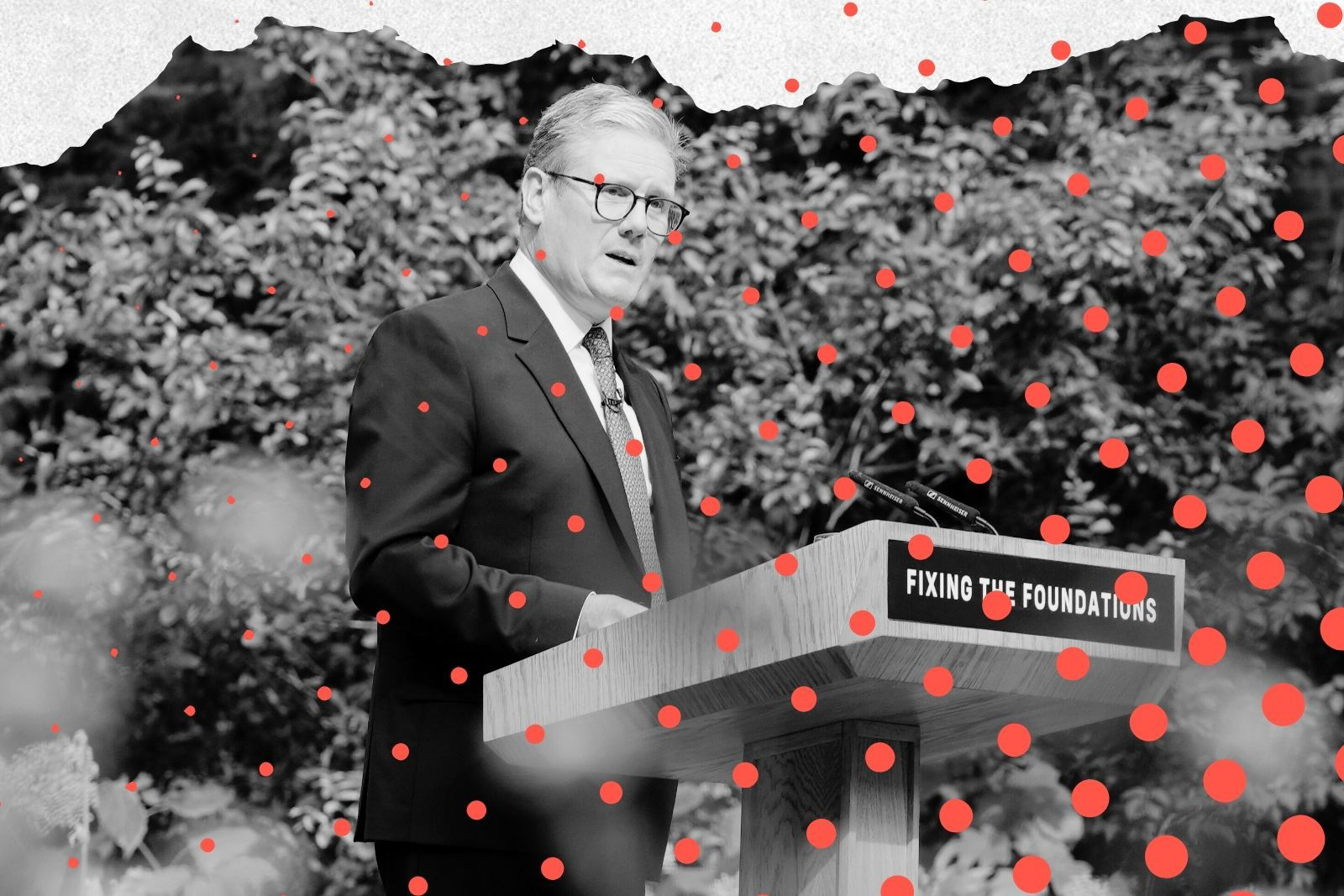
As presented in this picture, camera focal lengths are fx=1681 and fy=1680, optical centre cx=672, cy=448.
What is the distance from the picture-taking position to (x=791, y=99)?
168 inches

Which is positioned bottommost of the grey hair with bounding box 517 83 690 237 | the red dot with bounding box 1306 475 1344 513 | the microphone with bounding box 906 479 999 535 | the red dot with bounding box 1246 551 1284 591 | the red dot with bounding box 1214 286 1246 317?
the microphone with bounding box 906 479 999 535

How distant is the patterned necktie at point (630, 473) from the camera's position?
1612mm

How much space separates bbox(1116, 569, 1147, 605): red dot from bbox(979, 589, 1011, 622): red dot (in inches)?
3.5

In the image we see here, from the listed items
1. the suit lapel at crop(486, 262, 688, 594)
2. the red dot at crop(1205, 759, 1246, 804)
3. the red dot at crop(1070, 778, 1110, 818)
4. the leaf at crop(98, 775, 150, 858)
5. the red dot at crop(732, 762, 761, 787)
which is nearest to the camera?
the red dot at crop(732, 762, 761, 787)

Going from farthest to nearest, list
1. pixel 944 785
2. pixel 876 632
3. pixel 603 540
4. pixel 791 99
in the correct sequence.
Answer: pixel 791 99 → pixel 944 785 → pixel 603 540 → pixel 876 632

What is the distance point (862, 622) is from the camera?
901mm

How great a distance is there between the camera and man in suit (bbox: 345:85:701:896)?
4.74 feet

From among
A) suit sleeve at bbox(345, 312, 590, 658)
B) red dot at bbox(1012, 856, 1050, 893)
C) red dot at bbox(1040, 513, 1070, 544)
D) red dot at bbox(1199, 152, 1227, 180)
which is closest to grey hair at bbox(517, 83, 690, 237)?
suit sleeve at bbox(345, 312, 590, 658)

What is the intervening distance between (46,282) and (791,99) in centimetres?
193

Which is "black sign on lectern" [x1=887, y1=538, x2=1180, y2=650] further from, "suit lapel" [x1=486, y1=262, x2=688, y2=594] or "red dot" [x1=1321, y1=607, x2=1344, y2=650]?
"red dot" [x1=1321, y1=607, x2=1344, y2=650]

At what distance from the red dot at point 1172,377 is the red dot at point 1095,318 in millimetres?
188

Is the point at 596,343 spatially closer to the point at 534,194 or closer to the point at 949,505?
the point at 534,194

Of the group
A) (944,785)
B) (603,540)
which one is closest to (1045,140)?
(944,785)

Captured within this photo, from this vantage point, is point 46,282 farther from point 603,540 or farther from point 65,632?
point 603,540
